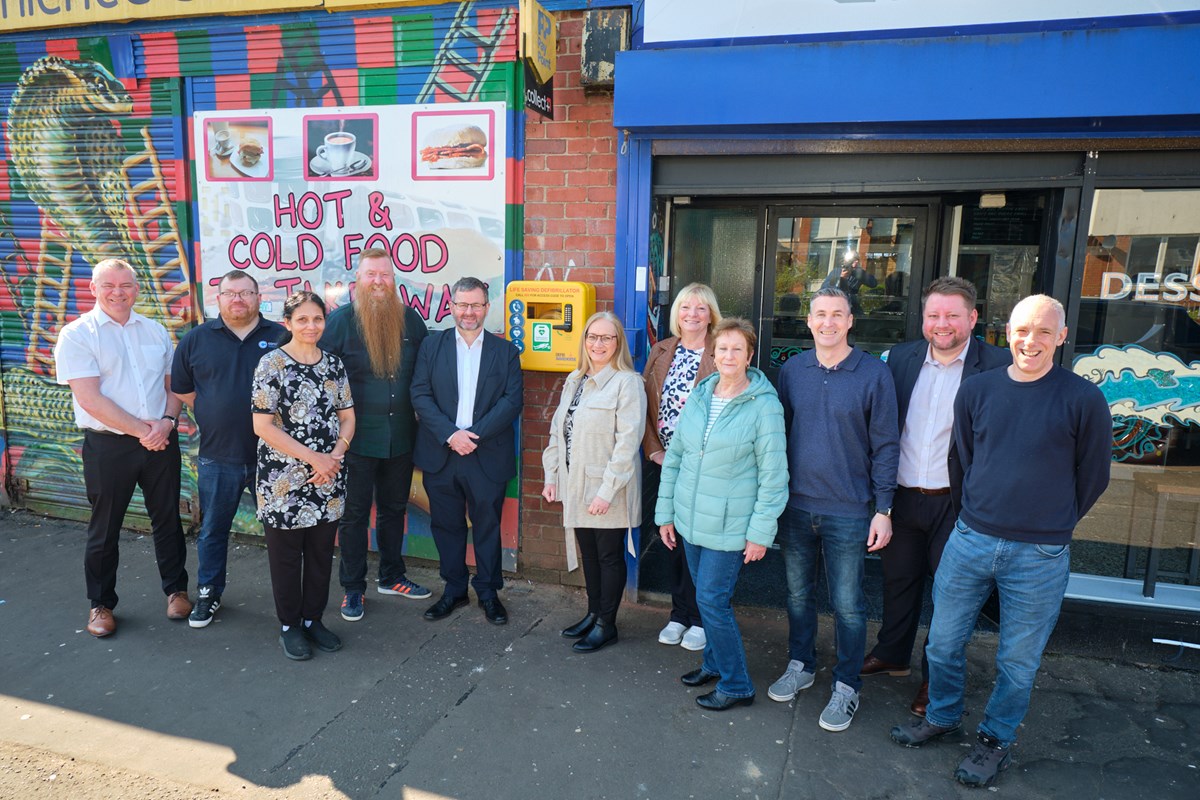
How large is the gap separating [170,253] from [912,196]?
525 centimetres

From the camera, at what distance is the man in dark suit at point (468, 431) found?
4367mm

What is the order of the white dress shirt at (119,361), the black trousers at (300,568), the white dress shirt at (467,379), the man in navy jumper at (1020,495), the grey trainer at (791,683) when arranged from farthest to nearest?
the white dress shirt at (467,379) → the white dress shirt at (119,361) → the black trousers at (300,568) → the grey trainer at (791,683) → the man in navy jumper at (1020,495)

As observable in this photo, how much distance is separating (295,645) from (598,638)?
1.60 m

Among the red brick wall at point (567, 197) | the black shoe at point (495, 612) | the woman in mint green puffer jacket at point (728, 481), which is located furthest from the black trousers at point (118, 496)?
the woman in mint green puffer jacket at point (728, 481)

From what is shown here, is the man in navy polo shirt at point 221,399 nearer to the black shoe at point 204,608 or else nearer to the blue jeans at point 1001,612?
the black shoe at point 204,608

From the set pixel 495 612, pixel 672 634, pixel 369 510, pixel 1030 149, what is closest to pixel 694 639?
pixel 672 634

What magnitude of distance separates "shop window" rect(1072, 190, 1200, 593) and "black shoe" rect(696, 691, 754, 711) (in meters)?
2.36

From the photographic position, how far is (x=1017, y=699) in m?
3.11

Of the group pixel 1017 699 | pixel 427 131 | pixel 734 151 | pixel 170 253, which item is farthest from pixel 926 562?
pixel 170 253

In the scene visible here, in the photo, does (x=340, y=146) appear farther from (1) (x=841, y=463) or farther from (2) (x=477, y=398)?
(1) (x=841, y=463)

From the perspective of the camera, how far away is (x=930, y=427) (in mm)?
3506

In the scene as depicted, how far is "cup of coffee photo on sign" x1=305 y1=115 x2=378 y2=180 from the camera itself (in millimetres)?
5094

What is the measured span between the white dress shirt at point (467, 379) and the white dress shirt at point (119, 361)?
1.71m

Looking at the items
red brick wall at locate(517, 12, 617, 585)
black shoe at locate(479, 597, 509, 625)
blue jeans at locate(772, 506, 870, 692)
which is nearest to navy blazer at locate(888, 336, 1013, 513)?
blue jeans at locate(772, 506, 870, 692)
